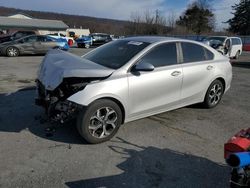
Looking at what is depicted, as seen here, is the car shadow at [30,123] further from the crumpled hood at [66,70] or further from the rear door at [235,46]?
the rear door at [235,46]

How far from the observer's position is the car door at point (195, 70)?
17.4 ft

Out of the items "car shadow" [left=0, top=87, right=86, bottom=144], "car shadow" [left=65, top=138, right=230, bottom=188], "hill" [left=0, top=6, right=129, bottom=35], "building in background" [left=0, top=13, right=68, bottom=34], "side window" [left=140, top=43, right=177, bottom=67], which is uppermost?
"hill" [left=0, top=6, right=129, bottom=35]

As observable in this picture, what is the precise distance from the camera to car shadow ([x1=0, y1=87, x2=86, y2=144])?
4.45 meters

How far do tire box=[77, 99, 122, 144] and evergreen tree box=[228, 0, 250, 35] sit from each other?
56561 mm

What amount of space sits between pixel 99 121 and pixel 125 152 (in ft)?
2.04

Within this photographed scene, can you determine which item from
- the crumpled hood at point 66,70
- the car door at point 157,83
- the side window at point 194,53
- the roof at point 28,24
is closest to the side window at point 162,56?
the car door at point 157,83

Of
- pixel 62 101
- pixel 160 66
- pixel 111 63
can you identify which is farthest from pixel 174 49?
pixel 62 101

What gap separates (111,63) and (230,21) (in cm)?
5923

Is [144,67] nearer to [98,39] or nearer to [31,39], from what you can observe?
[31,39]

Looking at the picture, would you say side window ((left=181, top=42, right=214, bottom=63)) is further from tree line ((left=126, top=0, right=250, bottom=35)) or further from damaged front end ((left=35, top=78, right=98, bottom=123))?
tree line ((left=126, top=0, right=250, bottom=35))

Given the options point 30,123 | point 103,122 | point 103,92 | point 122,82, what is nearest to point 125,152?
point 103,122

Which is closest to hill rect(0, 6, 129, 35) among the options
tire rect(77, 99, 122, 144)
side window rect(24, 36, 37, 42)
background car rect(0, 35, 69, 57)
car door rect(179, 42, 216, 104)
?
background car rect(0, 35, 69, 57)

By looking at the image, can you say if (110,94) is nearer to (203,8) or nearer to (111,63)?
(111,63)

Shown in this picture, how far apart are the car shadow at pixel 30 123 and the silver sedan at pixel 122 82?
377 mm
